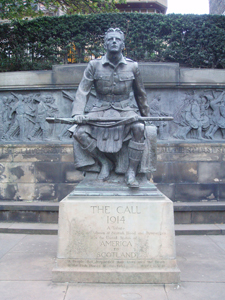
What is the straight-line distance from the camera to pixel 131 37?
10.0 metres

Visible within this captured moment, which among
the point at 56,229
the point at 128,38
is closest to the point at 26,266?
the point at 56,229

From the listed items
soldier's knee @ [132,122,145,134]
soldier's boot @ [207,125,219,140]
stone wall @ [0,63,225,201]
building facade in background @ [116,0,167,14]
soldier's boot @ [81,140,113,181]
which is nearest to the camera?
soldier's knee @ [132,122,145,134]

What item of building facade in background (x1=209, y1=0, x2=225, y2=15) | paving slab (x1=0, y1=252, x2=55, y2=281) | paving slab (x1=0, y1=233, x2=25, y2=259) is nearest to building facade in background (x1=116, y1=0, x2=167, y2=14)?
building facade in background (x1=209, y1=0, x2=225, y2=15)

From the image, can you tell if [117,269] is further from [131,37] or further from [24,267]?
[131,37]

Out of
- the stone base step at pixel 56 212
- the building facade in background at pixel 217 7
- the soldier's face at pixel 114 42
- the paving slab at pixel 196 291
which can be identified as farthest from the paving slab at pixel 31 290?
the building facade in background at pixel 217 7

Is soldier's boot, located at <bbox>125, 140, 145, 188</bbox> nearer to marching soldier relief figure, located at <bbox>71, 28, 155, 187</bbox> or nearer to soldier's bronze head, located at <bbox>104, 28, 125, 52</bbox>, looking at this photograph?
marching soldier relief figure, located at <bbox>71, 28, 155, 187</bbox>

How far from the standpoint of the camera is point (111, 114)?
4871 mm

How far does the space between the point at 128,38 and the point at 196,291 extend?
8520mm

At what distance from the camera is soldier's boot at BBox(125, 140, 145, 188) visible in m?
4.57

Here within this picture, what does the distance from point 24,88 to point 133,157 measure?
597 cm

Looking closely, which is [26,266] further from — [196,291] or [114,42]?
[114,42]

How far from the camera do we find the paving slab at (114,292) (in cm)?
383

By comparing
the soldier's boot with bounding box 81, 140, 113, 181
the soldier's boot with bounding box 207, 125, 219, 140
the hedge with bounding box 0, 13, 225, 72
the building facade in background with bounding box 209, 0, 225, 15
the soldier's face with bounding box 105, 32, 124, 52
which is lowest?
the soldier's boot with bounding box 81, 140, 113, 181

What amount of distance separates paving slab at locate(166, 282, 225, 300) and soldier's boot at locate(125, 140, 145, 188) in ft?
5.25
